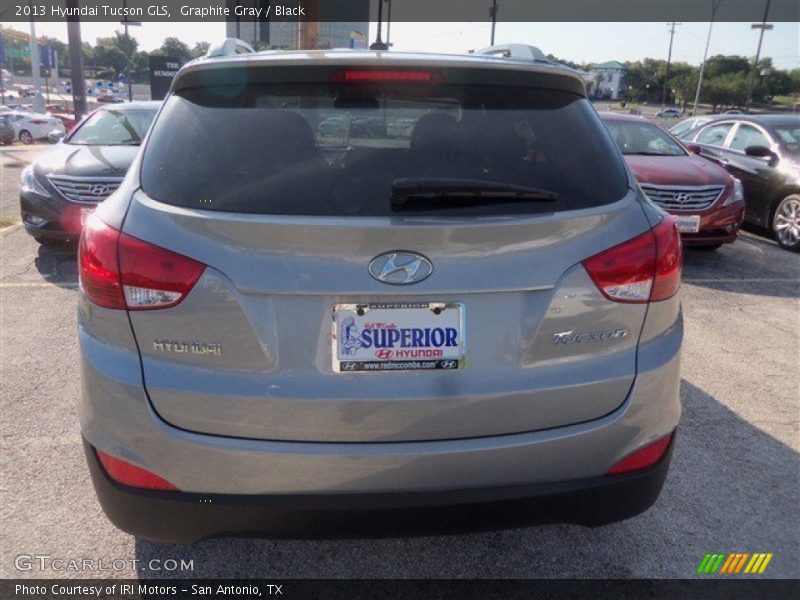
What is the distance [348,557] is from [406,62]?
182 cm

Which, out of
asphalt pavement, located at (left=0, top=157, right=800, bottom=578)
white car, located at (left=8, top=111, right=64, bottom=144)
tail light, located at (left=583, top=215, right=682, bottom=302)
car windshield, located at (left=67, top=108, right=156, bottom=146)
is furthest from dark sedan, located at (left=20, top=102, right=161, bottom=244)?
white car, located at (left=8, top=111, right=64, bottom=144)

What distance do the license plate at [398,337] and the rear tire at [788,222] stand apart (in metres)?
8.35

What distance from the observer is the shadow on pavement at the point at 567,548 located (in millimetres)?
2617

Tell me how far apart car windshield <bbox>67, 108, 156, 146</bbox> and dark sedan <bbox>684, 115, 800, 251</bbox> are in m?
7.94

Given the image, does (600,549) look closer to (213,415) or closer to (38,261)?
(213,415)

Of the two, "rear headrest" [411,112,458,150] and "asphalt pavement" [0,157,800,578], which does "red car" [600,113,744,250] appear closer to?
"asphalt pavement" [0,157,800,578]

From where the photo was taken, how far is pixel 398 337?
1.97 meters

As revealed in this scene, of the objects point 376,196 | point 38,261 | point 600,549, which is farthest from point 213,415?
point 38,261

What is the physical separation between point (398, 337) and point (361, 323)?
4.4 inches

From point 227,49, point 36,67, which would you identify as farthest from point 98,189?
point 36,67

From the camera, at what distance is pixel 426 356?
1.99 metres

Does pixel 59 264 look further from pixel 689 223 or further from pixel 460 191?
pixel 689 223

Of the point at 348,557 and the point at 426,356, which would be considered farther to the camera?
the point at 348,557

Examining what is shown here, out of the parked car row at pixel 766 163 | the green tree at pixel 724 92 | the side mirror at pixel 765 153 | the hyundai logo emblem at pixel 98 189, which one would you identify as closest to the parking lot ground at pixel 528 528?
the hyundai logo emblem at pixel 98 189
